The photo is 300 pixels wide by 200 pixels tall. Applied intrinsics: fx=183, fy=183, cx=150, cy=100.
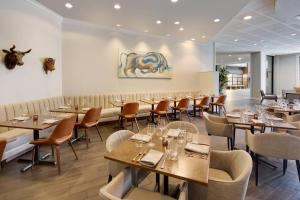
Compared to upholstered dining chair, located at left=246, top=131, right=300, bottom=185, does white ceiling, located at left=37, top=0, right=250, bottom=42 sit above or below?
above

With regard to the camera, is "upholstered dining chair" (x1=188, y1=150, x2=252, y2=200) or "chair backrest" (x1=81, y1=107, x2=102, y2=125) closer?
"upholstered dining chair" (x1=188, y1=150, x2=252, y2=200)

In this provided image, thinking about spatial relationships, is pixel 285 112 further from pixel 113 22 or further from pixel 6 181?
pixel 6 181

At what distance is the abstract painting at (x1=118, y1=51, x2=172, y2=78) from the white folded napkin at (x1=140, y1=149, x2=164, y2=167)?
552 cm

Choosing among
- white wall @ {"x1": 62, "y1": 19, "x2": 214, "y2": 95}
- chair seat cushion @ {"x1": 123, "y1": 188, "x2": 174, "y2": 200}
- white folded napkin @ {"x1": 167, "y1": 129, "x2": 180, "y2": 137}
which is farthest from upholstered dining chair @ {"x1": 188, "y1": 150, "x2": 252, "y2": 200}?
white wall @ {"x1": 62, "y1": 19, "x2": 214, "y2": 95}

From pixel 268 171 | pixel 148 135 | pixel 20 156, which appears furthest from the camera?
pixel 20 156

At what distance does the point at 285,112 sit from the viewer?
4.55 m

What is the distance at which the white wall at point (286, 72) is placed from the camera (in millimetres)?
14000

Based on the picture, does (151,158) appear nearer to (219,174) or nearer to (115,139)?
(115,139)

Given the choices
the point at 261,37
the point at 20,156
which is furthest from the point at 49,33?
the point at 261,37

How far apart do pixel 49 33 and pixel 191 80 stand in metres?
6.25

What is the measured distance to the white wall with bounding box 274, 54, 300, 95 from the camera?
551 inches

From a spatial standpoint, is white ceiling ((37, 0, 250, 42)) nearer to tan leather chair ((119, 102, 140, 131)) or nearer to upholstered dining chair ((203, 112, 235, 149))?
tan leather chair ((119, 102, 140, 131))

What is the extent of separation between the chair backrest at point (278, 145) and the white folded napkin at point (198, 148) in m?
1.16

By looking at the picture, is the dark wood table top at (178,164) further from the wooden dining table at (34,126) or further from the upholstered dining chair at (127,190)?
the wooden dining table at (34,126)
